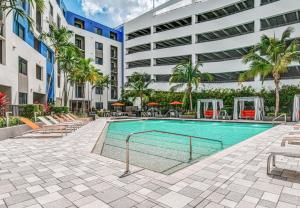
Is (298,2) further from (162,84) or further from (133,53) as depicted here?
(133,53)

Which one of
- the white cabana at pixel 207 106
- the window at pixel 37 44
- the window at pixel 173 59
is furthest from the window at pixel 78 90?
the white cabana at pixel 207 106

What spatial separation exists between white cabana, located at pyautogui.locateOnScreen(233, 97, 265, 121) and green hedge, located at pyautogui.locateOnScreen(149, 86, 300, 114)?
86 cm

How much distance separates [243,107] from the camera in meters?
23.9

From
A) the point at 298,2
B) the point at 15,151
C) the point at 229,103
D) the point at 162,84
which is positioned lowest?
the point at 15,151

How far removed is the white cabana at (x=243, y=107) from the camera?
21781 mm

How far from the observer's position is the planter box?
956 cm

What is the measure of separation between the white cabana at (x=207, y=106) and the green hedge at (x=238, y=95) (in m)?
0.70

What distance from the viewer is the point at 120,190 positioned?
3881mm

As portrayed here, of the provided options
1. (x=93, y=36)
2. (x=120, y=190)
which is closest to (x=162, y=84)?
(x=93, y=36)

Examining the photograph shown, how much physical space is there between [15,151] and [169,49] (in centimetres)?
2834

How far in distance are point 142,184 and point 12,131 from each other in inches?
347

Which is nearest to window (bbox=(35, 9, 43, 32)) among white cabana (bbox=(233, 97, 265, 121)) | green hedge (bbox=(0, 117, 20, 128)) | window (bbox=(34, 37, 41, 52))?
window (bbox=(34, 37, 41, 52))

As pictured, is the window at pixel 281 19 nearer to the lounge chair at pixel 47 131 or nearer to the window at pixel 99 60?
the lounge chair at pixel 47 131

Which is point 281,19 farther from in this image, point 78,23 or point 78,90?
point 78,23
